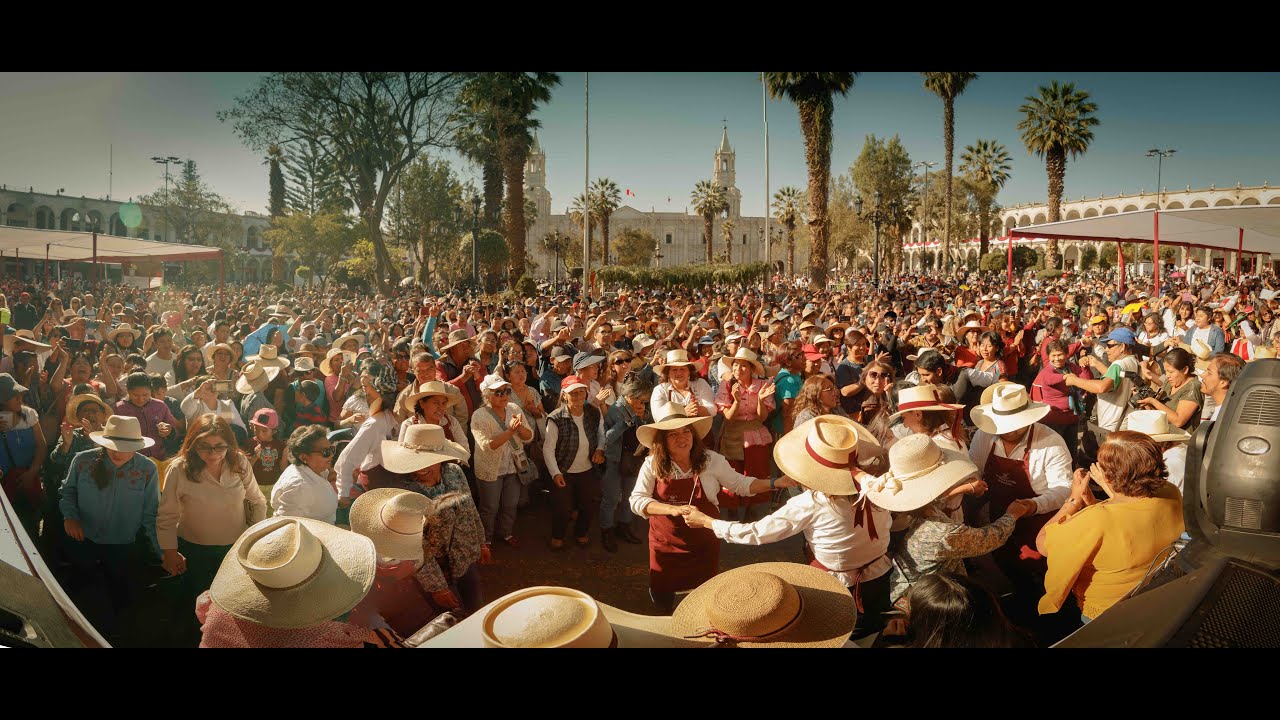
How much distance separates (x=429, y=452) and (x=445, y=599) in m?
0.87

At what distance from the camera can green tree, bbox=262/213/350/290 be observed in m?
6.16

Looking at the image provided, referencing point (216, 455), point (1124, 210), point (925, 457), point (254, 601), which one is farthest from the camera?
point (1124, 210)

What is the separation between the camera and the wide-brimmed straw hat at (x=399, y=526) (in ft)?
10.2

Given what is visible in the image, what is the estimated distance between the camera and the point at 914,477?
10.4ft

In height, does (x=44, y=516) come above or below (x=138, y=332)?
below

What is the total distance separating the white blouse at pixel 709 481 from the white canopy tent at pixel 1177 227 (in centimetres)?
641

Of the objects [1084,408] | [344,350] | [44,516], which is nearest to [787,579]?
[44,516]

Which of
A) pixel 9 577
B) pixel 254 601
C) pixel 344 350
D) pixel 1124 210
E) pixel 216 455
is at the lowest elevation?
pixel 9 577

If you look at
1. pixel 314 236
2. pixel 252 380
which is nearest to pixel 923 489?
pixel 252 380

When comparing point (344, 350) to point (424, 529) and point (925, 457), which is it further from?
point (925, 457)

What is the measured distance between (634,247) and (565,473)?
58.4 meters

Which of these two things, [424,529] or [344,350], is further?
[344,350]

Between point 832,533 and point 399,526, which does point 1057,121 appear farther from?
point 399,526

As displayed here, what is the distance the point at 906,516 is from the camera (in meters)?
3.58
